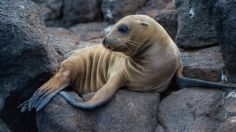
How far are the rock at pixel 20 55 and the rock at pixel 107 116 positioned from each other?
33 cm

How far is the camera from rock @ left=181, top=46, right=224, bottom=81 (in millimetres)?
6012

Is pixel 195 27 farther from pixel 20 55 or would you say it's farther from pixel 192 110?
pixel 20 55

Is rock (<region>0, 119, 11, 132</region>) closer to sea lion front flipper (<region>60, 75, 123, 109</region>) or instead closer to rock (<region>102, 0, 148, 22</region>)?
sea lion front flipper (<region>60, 75, 123, 109</region>)

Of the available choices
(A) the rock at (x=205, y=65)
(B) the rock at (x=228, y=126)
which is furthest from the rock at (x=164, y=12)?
(B) the rock at (x=228, y=126)

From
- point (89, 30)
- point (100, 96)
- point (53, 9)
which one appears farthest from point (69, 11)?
point (100, 96)

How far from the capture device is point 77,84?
Answer: 20.4 ft

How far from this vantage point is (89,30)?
945 cm

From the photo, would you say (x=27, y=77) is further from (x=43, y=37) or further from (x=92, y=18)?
(x=92, y=18)

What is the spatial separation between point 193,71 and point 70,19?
4.23 metres

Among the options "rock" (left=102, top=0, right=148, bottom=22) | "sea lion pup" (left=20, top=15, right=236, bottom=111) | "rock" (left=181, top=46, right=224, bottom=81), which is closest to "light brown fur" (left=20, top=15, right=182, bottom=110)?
"sea lion pup" (left=20, top=15, right=236, bottom=111)

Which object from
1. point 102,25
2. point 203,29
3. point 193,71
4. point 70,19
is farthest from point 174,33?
point 70,19

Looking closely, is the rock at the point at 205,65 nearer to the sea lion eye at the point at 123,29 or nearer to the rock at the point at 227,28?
the rock at the point at 227,28

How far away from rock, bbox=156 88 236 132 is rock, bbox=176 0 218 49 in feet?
3.54

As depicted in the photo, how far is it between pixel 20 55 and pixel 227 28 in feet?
6.35
